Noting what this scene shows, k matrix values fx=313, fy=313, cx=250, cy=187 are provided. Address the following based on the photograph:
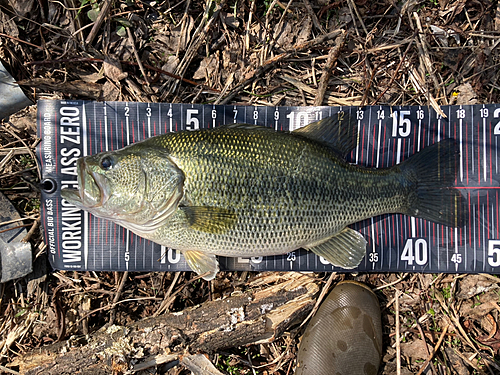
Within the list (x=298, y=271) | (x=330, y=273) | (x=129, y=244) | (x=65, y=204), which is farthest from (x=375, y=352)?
(x=65, y=204)

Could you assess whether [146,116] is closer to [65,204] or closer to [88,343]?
[65,204]

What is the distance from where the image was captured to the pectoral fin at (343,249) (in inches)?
134

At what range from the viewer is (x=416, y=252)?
12.0 feet

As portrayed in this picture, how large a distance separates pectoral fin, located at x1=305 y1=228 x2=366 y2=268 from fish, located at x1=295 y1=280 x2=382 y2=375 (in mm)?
479

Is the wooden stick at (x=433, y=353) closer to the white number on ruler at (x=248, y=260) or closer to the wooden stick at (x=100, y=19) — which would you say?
the white number on ruler at (x=248, y=260)

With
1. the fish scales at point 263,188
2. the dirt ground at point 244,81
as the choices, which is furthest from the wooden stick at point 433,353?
the fish scales at point 263,188

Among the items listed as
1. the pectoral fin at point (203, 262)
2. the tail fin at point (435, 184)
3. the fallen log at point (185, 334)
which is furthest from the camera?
the tail fin at point (435, 184)

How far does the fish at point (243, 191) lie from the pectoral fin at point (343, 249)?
0.01 meters

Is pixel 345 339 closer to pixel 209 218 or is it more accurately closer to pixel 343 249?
pixel 343 249

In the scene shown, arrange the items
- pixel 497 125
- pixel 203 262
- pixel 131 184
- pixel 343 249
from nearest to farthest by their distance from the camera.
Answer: pixel 131 184 → pixel 203 262 → pixel 343 249 → pixel 497 125

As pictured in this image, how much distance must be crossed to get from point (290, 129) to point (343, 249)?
1479 mm

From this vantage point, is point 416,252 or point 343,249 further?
point 416,252

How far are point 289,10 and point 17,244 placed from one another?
421 cm

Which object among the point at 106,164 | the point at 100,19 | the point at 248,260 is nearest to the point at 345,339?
the point at 248,260
